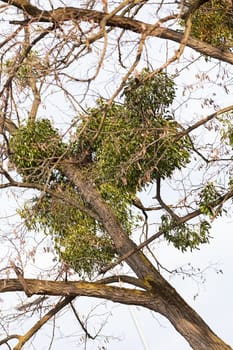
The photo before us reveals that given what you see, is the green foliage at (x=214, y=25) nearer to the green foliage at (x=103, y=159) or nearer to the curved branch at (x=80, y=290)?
the green foliage at (x=103, y=159)

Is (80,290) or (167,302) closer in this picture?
(80,290)

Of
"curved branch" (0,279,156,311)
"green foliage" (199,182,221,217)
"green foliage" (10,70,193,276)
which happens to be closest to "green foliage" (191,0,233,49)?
"green foliage" (10,70,193,276)

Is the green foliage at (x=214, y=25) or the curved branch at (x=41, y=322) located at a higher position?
the green foliage at (x=214, y=25)

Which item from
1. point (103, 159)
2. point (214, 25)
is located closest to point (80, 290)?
point (103, 159)

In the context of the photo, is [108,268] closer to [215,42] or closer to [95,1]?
[215,42]

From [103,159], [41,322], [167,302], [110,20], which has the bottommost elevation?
[167,302]

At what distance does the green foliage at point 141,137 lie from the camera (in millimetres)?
10055

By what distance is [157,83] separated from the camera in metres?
11.1

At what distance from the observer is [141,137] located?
33.9 ft

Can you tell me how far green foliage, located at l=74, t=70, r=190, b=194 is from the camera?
1005 cm

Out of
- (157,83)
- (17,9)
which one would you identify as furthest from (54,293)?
(17,9)

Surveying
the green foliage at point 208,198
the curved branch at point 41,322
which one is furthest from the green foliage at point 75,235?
the green foliage at point 208,198

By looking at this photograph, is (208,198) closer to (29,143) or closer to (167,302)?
(167,302)

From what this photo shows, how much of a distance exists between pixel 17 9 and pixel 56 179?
531 cm
